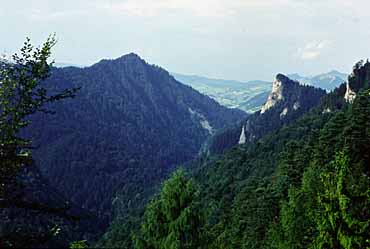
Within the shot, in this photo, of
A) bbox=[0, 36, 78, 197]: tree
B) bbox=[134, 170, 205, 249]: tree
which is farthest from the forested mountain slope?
bbox=[0, 36, 78, 197]: tree

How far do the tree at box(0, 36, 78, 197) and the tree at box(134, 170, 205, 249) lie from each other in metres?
13.0

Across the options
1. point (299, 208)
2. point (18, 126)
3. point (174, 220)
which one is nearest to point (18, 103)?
point (18, 126)

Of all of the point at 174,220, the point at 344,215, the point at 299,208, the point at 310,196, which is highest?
the point at 344,215

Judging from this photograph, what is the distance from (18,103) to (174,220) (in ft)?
47.8

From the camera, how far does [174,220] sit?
84.9 feet

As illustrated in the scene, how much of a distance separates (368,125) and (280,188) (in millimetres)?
11236

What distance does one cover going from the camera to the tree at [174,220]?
25.6 meters

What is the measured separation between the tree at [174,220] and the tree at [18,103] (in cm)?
1299

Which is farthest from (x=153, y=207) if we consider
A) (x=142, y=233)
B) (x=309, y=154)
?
(x=309, y=154)

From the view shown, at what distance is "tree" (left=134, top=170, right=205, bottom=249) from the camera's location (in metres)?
25.6


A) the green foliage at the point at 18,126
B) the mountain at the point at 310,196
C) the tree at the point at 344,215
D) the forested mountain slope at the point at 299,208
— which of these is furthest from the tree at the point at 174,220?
the green foliage at the point at 18,126

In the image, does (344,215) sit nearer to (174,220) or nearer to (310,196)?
(174,220)

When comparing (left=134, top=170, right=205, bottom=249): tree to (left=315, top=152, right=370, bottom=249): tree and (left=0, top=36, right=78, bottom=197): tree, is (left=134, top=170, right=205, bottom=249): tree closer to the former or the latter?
(left=315, top=152, right=370, bottom=249): tree

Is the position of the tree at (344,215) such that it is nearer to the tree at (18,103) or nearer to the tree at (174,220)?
the tree at (174,220)
